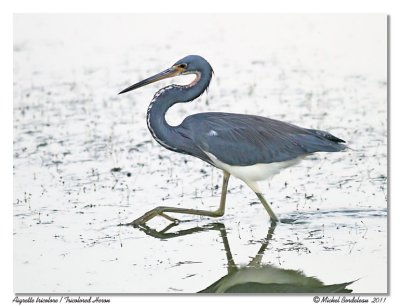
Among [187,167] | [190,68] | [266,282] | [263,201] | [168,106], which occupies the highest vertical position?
[190,68]

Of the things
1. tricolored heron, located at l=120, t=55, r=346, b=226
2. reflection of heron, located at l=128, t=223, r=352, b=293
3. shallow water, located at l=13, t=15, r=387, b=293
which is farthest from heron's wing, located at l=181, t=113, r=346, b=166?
reflection of heron, located at l=128, t=223, r=352, b=293

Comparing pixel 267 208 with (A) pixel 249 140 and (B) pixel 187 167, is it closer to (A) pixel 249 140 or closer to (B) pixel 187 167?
(A) pixel 249 140

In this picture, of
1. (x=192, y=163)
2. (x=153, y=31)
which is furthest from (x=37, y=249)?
(x=153, y=31)

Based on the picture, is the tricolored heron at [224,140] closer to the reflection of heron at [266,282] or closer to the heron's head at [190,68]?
the heron's head at [190,68]

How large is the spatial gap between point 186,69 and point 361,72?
2.41 meters

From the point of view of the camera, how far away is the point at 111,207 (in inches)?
299

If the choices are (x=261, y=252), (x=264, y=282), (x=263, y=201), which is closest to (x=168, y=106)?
(x=263, y=201)

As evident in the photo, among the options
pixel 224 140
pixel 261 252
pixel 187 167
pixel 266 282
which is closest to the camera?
pixel 266 282

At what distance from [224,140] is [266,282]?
4.06ft

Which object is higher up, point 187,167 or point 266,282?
point 187,167

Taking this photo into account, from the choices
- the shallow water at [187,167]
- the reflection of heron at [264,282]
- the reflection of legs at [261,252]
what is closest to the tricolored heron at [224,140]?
the reflection of legs at [261,252]

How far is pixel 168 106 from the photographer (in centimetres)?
720

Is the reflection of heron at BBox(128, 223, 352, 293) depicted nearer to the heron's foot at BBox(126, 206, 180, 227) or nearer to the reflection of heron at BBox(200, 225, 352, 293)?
the reflection of heron at BBox(200, 225, 352, 293)

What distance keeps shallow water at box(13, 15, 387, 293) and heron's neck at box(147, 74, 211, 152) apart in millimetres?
662
